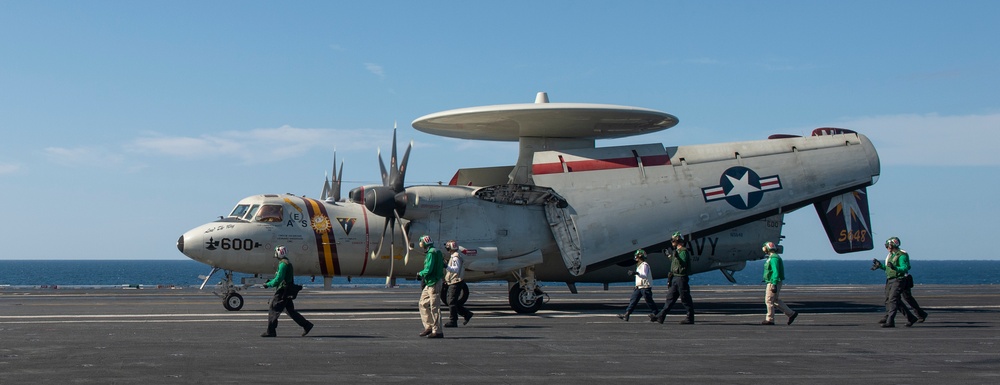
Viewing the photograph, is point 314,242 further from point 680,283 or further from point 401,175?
point 680,283

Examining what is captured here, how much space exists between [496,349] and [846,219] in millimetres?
16471

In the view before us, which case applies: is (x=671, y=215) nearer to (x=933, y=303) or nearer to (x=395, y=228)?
(x=395, y=228)

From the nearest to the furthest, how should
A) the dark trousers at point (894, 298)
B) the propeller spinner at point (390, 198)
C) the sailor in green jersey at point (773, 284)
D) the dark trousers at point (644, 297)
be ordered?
the dark trousers at point (894, 298) < the sailor in green jersey at point (773, 284) < the dark trousers at point (644, 297) < the propeller spinner at point (390, 198)

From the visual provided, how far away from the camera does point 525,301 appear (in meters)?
25.3

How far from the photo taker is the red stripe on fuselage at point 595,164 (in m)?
26.4

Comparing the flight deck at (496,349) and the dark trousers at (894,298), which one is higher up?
the dark trousers at (894,298)

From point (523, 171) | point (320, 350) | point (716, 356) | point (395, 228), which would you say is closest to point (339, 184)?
point (395, 228)

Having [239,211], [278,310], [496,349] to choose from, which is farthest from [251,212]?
[496,349]

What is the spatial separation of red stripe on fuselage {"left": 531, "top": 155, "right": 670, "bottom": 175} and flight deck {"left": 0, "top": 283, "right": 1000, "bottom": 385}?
4077mm

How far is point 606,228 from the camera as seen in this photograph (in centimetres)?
2592

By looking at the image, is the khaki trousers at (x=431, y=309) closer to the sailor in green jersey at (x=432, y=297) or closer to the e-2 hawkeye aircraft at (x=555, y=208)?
the sailor in green jersey at (x=432, y=297)

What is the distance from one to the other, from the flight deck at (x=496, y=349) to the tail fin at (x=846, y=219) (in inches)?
143

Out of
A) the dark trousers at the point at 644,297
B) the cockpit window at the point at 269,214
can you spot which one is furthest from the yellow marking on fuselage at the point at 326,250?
the dark trousers at the point at 644,297

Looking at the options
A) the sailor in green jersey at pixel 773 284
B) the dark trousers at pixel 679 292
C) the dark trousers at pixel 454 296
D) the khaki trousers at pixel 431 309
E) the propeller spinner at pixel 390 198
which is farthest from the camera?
the propeller spinner at pixel 390 198
